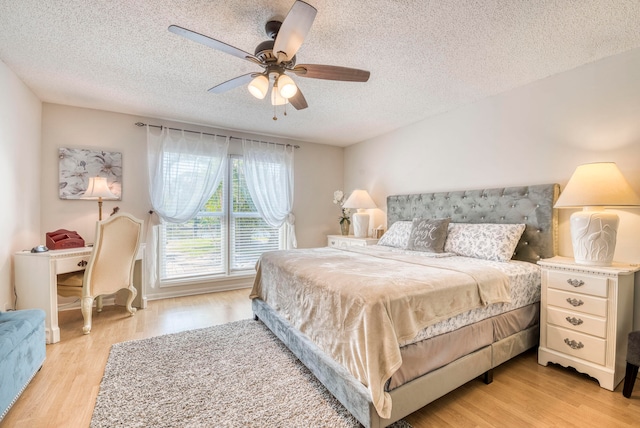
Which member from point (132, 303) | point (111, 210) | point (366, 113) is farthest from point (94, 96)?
point (366, 113)

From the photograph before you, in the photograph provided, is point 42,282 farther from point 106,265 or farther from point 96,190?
point 96,190

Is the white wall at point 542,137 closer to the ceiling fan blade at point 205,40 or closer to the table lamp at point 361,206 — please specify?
the table lamp at point 361,206

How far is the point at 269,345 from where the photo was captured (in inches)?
97.7

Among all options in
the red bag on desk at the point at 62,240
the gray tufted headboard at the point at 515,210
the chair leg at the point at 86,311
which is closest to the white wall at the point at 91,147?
the red bag on desk at the point at 62,240

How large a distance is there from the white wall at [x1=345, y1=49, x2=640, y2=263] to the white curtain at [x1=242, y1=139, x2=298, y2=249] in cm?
187

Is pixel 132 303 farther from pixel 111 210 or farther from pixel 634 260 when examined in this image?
pixel 634 260

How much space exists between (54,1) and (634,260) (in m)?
4.37

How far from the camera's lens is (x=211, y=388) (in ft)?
6.14

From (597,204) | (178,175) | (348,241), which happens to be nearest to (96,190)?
(178,175)

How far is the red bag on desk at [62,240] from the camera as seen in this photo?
2.84 metres

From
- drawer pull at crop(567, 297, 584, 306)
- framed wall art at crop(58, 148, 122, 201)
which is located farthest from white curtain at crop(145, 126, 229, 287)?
drawer pull at crop(567, 297, 584, 306)

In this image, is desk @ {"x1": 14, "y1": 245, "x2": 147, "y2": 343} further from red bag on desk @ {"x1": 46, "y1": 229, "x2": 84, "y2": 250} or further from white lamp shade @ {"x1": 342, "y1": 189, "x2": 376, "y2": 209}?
white lamp shade @ {"x1": 342, "y1": 189, "x2": 376, "y2": 209}

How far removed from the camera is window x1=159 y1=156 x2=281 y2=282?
13.1 feet

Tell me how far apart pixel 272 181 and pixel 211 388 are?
320 cm
